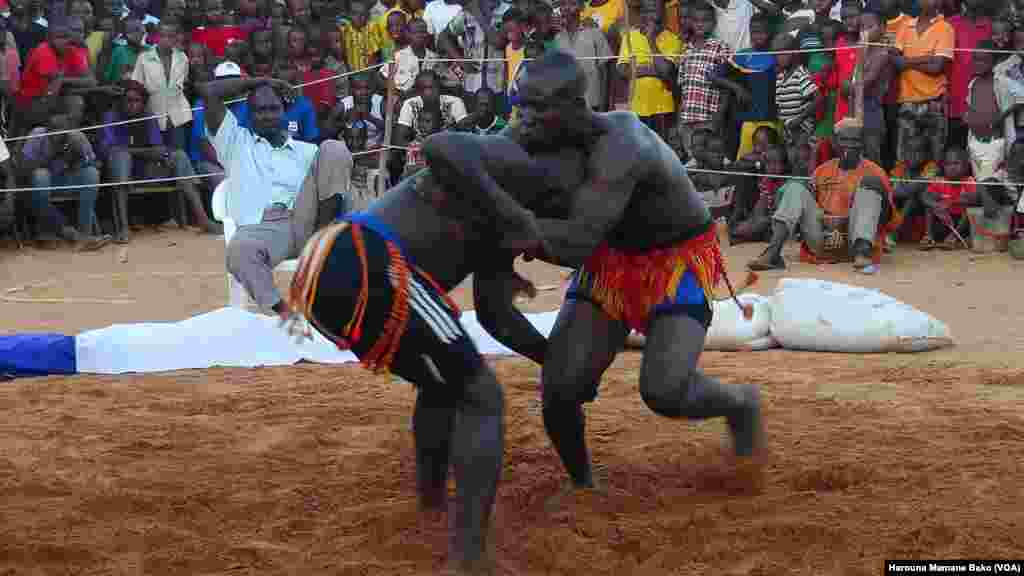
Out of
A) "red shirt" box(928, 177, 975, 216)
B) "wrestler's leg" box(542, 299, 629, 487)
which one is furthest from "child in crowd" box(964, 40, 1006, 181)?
"wrestler's leg" box(542, 299, 629, 487)

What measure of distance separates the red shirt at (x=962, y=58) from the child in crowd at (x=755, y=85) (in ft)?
4.42

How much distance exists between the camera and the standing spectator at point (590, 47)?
11570 millimetres

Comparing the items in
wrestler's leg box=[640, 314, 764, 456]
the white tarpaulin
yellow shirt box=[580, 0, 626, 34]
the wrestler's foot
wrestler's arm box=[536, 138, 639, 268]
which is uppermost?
yellow shirt box=[580, 0, 626, 34]

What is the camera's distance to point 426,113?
11633 millimetres

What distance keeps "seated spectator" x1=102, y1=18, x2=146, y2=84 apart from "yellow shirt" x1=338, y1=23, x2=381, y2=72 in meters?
1.73

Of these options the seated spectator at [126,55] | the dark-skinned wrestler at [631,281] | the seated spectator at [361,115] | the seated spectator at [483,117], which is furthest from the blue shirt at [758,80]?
the dark-skinned wrestler at [631,281]

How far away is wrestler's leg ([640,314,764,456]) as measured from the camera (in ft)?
16.0

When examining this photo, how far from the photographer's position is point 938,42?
10.8 metres

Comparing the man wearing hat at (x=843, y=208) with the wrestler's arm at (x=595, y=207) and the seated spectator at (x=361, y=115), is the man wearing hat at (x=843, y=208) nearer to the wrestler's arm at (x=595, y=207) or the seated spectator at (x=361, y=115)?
the seated spectator at (x=361, y=115)

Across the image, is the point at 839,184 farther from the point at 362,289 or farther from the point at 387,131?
the point at 362,289

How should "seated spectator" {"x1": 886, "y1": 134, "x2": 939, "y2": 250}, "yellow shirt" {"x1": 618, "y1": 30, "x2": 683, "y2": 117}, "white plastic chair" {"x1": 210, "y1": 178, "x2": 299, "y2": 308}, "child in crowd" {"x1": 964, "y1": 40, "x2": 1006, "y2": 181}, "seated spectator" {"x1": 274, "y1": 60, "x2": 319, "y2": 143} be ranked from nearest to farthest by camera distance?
"white plastic chair" {"x1": 210, "y1": 178, "x2": 299, "y2": 308} → "seated spectator" {"x1": 274, "y1": 60, "x2": 319, "y2": 143} → "child in crowd" {"x1": 964, "y1": 40, "x2": 1006, "y2": 181} → "seated spectator" {"x1": 886, "y1": 134, "x2": 939, "y2": 250} → "yellow shirt" {"x1": 618, "y1": 30, "x2": 683, "y2": 117}

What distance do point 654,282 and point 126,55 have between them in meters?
8.35

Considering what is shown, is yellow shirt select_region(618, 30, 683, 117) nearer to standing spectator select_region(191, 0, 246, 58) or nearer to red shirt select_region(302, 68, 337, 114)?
red shirt select_region(302, 68, 337, 114)

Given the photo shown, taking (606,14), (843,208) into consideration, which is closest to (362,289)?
(843,208)
